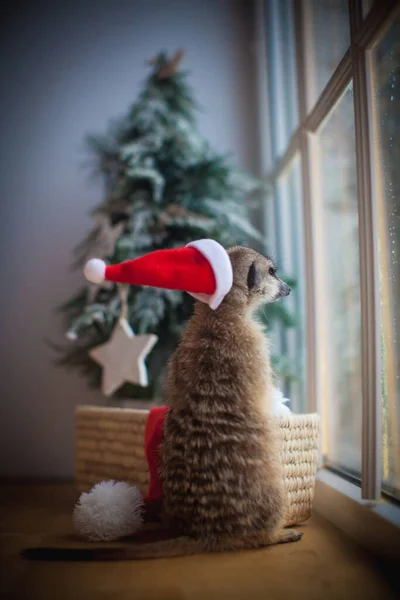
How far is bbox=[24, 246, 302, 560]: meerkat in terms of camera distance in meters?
0.93

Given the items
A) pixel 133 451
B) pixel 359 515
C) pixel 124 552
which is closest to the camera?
pixel 124 552

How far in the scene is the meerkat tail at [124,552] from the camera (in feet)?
2.88

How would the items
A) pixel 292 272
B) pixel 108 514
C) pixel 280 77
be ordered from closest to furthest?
pixel 108 514
pixel 292 272
pixel 280 77

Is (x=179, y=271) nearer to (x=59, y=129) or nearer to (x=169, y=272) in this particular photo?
(x=169, y=272)

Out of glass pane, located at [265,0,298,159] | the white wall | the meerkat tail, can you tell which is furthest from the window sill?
glass pane, located at [265,0,298,159]

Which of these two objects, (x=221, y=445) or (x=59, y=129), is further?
(x=59, y=129)

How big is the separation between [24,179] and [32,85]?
41 cm

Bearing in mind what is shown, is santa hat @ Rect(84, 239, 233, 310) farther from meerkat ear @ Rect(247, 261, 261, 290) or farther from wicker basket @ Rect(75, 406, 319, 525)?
wicker basket @ Rect(75, 406, 319, 525)

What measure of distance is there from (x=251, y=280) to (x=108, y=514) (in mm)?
548

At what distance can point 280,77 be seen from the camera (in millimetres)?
2191

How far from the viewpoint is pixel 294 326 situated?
180 cm

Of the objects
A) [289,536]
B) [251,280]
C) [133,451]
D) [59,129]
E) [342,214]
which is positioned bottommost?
[289,536]

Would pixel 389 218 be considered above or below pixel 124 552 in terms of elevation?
above

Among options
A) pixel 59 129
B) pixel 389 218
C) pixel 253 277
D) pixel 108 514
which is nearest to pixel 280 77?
pixel 59 129
